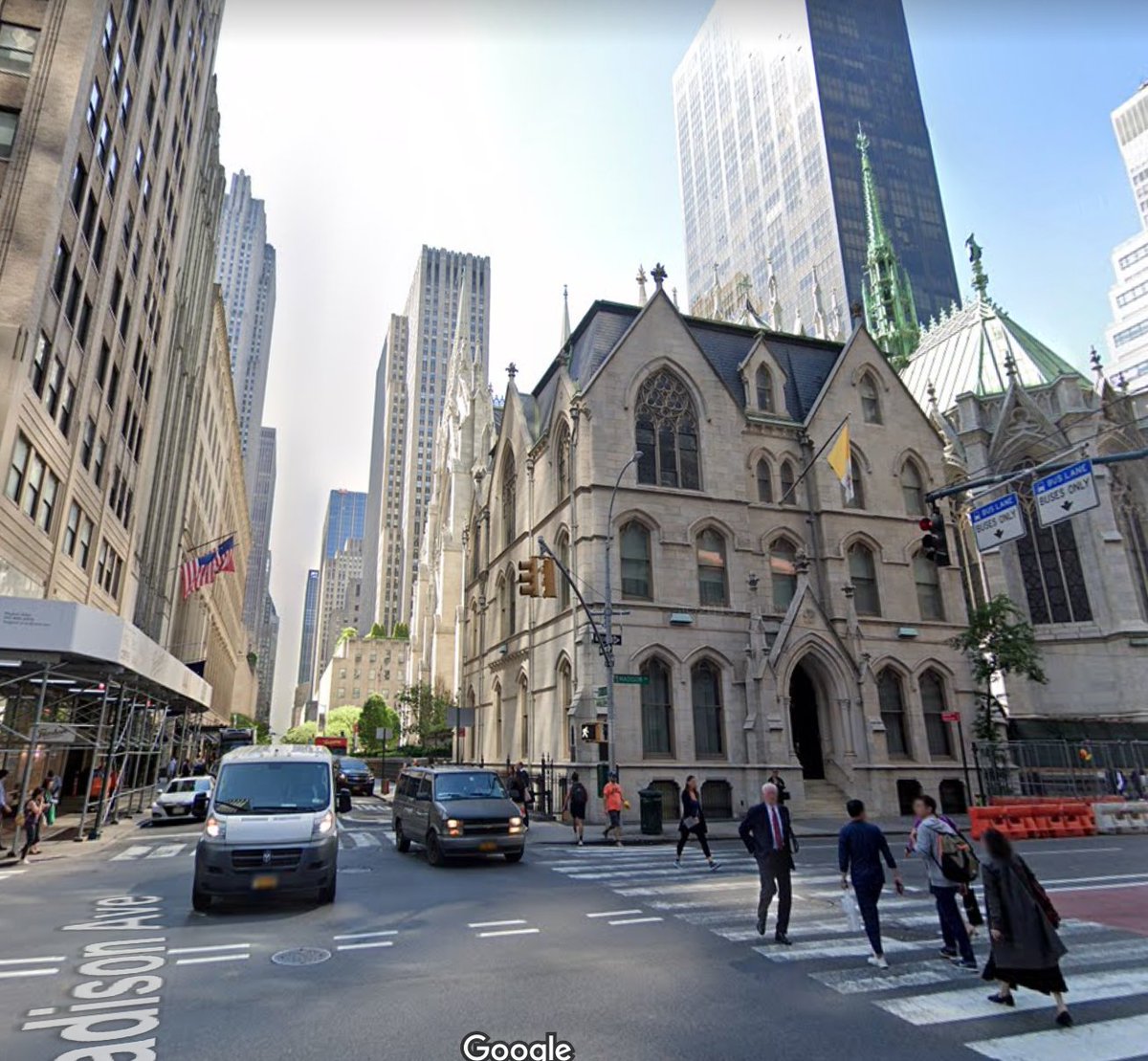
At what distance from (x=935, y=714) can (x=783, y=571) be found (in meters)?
8.44

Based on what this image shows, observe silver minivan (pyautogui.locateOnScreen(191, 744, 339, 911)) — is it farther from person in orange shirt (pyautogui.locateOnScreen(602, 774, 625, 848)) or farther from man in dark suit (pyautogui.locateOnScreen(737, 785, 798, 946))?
person in orange shirt (pyautogui.locateOnScreen(602, 774, 625, 848))

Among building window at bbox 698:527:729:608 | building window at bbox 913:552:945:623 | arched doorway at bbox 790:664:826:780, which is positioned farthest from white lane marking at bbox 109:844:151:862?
building window at bbox 913:552:945:623

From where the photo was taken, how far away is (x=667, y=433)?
1160 inches

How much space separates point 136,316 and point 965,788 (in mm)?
40624

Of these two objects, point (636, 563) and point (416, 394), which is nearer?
point (636, 563)

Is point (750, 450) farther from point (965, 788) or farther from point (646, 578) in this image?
point (965, 788)

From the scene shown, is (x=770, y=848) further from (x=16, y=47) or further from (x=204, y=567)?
(x=16, y=47)

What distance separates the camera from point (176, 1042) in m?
5.78

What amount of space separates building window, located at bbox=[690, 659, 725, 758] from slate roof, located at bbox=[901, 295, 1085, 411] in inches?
1027

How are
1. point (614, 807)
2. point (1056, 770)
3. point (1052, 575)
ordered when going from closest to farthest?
point (614, 807)
point (1056, 770)
point (1052, 575)

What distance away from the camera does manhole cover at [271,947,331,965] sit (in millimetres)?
7980

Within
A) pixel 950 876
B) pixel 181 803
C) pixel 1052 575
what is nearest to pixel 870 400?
pixel 1052 575

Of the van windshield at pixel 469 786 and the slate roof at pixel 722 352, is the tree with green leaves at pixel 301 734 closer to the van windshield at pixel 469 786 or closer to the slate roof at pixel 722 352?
the slate roof at pixel 722 352

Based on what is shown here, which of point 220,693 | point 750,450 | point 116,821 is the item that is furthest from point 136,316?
point 220,693
